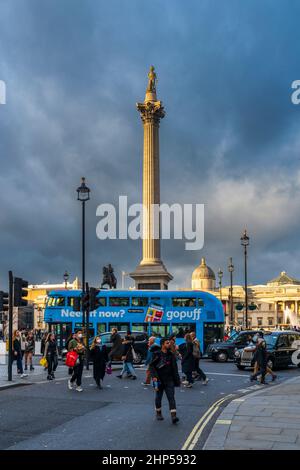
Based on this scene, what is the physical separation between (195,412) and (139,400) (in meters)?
2.95

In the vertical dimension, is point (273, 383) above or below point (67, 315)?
below

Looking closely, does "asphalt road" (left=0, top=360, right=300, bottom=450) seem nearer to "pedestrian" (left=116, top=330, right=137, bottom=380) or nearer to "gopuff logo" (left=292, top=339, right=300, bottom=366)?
"pedestrian" (left=116, top=330, right=137, bottom=380)

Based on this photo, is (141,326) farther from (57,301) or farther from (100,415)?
(100,415)

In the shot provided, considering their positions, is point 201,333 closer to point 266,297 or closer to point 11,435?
point 11,435

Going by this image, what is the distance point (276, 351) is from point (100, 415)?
16580 millimetres

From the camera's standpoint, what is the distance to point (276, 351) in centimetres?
2972

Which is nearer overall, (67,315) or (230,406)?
(230,406)

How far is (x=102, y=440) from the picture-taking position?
37.4 feet

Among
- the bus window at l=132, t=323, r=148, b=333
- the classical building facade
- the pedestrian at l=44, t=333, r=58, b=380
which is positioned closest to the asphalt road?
the pedestrian at l=44, t=333, r=58, b=380

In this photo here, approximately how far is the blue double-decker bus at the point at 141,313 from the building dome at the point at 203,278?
142912mm

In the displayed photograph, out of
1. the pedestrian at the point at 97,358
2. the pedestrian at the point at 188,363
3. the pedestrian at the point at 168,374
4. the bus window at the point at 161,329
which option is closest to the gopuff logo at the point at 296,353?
the bus window at the point at 161,329

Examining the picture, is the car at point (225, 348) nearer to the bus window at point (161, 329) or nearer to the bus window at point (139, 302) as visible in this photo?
the bus window at point (161, 329)

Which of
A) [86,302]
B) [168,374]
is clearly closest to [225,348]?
[86,302]

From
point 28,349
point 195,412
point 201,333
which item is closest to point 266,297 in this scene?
point 201,333
